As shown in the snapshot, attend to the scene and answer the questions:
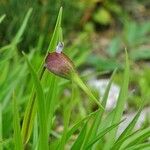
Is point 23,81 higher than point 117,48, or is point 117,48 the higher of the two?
point 23,81

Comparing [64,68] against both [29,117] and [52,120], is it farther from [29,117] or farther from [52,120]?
[52,120]

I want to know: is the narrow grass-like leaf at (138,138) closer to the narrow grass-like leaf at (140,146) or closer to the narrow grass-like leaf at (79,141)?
the narrow grass-like leaf at (140,146)

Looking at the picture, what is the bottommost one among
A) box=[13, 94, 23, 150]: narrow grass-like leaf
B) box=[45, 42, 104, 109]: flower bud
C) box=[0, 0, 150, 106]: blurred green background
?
box=[0, 0, 150, 106]: blurred green background

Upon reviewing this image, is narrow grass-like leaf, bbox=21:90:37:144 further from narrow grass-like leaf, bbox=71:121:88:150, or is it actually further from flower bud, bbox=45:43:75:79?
flower bud, bbox=45:43:75:79

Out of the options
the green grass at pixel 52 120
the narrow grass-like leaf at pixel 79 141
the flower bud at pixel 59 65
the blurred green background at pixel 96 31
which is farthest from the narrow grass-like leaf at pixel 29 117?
the blurred green background at pixel 96 31

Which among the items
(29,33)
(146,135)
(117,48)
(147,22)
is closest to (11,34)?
(29,33)

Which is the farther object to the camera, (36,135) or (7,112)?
(7,112)

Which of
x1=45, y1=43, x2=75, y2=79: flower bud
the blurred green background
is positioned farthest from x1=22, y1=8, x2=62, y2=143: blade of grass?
the blurred green background

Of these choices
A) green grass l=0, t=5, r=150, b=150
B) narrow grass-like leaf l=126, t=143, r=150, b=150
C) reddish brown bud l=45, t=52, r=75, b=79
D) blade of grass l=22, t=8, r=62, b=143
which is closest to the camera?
reddish brown bud l=45, t=52, r=75, b=79

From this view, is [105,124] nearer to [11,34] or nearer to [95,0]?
[11,34]
